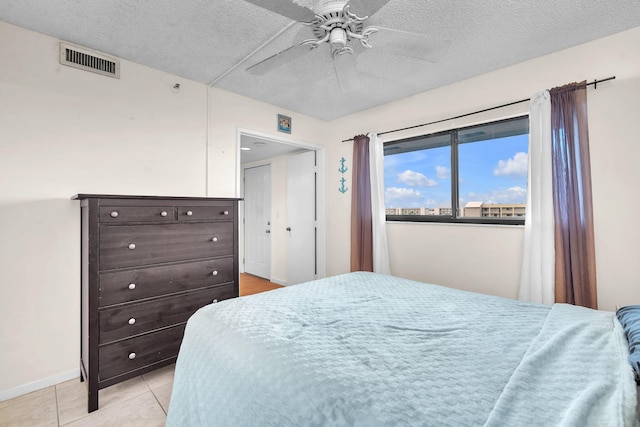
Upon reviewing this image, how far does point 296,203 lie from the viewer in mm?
4535

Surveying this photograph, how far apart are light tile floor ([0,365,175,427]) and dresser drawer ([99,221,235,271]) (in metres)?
0.88

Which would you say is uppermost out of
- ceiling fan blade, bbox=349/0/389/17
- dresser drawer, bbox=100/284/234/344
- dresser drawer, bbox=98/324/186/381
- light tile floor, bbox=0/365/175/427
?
ceiling fan blade, bbox=349/0/389/17

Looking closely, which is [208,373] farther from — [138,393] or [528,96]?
[528,96]

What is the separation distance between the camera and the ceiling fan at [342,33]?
1.43 metres

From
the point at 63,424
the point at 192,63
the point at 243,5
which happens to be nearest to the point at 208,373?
the point at 63,424

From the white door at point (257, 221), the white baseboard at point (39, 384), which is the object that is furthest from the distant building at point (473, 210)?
the white baseboard at point (39, 384)

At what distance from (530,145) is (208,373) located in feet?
9.24

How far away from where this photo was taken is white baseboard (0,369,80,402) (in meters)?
1.95

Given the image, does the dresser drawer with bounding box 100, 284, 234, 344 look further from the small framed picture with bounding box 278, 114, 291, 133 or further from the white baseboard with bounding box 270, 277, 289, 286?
the white baseboard with bounding box 270, 277, 289, 286

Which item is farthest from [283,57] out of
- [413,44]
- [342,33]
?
[413,44]

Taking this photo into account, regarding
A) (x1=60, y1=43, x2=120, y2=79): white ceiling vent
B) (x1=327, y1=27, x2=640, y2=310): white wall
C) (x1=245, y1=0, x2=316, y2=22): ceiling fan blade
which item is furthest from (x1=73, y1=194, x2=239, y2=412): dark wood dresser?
(x1=327, y1=27, x2=640, y2=310): white wall

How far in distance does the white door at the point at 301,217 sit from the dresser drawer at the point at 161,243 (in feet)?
6.23

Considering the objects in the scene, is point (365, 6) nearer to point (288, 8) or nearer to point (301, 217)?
point (288, 8)

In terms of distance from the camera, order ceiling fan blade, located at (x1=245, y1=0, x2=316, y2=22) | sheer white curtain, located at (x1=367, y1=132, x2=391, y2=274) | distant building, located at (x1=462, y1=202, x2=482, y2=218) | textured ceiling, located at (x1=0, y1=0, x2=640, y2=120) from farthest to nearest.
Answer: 1. sheer white curtain, located at (x1=367, y1=132, x2=391, y2=274)
2. distant building, located at (x1=462, y1=202, x2=482, y2=218)
3. textured ceiling, located at (x1=0, y1=0, x2=640, y2=120)
4. ceiling fan blade, located at (x1=245, y1=0, x2=316, y2=22)
